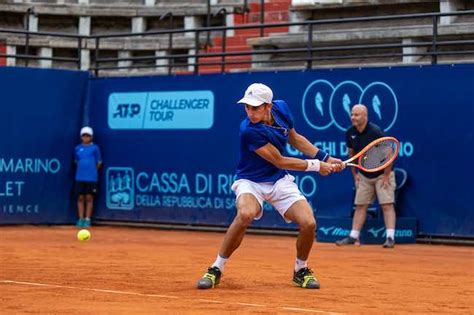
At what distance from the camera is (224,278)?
10445 millimetres

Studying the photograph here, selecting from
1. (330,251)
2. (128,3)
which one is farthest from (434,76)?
(128,3)

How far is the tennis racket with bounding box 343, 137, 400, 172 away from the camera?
10.2 m

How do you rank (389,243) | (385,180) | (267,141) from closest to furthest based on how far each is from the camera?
(267,141), (389,243), (385,180)

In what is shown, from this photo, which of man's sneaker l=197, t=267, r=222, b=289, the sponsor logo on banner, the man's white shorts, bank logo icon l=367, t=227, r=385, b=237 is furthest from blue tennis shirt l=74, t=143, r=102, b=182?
man's sneaker l=197, t=267, r=222, b=289

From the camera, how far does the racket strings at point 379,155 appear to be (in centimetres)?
1027

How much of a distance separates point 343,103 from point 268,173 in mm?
7028

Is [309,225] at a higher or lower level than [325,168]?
lower

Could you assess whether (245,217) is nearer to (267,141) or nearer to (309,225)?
(309,225)

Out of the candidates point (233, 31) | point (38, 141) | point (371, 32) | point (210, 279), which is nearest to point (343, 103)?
point (371, 32)

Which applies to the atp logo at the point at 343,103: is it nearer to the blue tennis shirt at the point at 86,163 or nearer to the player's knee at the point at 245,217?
the blue tennis shirt at the point at 86,163

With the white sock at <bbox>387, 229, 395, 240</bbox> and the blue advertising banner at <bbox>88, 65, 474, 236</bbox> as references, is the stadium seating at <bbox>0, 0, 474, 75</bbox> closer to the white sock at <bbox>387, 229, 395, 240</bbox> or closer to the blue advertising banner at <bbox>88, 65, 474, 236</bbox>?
the blue advertising banner at <bbox>88, 65, 474, 236</bbox>

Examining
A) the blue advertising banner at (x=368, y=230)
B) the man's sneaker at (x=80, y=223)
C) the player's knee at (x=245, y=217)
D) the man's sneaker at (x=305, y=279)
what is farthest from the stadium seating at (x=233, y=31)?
the player's knee at (x=245, y=217)

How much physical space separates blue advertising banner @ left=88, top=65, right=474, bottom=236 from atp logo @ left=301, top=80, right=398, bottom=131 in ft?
0.05

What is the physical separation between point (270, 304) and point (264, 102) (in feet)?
6.21
